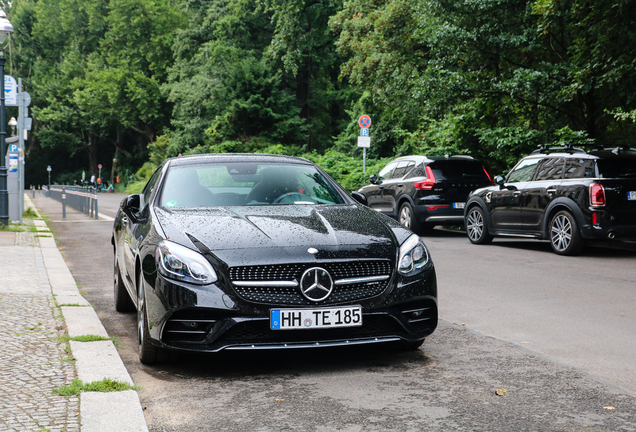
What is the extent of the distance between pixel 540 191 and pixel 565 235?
98 cm

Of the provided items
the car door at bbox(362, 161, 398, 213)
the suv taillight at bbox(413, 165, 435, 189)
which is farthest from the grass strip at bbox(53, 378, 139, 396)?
the car door at bbox(362, 161, 398, 213)

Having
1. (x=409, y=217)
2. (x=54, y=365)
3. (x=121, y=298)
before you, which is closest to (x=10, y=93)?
(x=409, y=217)

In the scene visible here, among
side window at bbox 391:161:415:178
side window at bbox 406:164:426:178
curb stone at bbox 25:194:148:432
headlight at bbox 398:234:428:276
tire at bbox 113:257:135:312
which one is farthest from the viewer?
side window at bbox 391:161:415:178

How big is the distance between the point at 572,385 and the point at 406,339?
41.7 inches

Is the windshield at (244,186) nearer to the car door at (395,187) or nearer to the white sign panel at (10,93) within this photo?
the car door at (395,187)

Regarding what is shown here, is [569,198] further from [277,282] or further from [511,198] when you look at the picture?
[277,282]

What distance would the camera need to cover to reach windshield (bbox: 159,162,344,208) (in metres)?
6.00

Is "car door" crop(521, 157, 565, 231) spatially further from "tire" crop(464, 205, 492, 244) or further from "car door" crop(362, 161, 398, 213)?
"car door" crop(362, 161, 398, 213)

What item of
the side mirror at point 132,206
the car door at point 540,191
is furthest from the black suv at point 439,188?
the side mirror at point 132,206

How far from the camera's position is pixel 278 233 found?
495cm

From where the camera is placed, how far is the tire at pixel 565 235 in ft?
39.0

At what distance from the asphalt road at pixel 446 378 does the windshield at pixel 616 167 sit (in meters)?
4.27

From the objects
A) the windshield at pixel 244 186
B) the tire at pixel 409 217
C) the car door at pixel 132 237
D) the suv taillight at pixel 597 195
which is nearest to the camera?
the car door at pixel 132 237

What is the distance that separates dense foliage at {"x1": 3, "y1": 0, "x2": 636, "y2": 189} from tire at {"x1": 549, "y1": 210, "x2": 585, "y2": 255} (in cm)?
266
